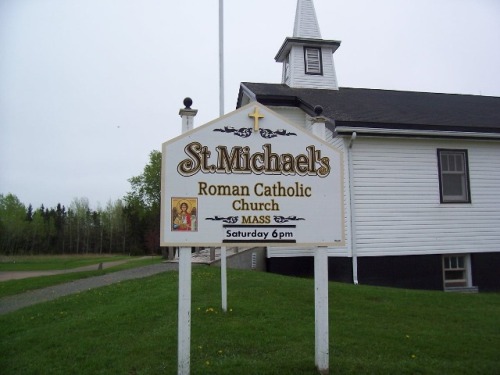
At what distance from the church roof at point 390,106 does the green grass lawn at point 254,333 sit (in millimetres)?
5724

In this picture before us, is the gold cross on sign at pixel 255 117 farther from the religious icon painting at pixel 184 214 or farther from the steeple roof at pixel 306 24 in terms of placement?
the steeple roof at pixel 306 24

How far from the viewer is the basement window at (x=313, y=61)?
18344mm

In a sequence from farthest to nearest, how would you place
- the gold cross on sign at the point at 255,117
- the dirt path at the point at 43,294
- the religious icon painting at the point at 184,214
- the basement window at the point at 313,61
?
the basement window at the point at 313,61
the dirt path at the point at 43,294
the gold cross on sign at the point at 255,117
the religious icon painting at the point at 184,214

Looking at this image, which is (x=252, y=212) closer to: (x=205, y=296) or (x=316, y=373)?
(x=316, y=373)

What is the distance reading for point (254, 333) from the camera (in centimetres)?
627

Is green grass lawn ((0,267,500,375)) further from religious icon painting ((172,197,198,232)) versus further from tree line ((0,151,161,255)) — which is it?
tree line ((0,151,161,255))

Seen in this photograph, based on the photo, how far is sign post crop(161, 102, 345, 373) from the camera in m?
4.89

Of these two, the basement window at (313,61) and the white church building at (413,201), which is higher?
the basement window at (313,61)

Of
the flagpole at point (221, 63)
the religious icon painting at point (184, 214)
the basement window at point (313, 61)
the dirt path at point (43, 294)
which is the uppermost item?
the basement window at point (313, 61)

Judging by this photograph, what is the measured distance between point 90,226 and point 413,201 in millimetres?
52688

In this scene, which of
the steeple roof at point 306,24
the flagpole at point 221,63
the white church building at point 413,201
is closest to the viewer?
the flagpole at point 221,63

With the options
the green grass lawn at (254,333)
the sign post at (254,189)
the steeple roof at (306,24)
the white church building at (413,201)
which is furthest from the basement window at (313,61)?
the sign post at (254,189)

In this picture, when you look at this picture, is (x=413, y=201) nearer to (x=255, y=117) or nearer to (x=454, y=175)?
(x=454, y=175)

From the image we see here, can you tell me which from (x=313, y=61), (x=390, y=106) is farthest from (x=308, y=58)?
(x=390, y=106)
